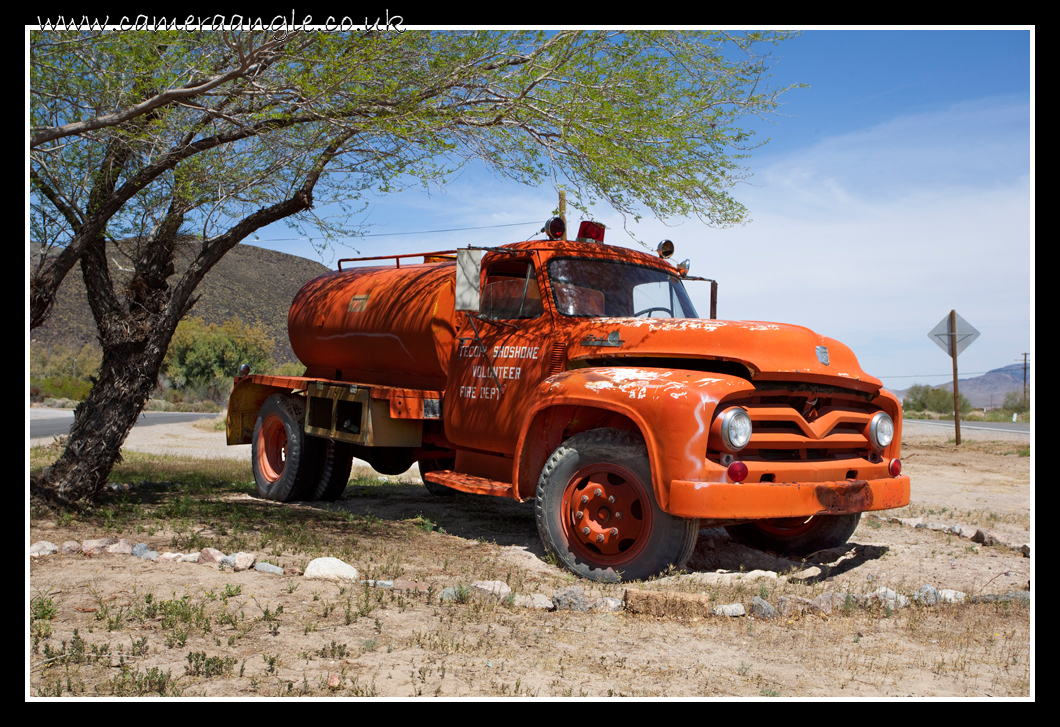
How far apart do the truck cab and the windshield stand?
16mm

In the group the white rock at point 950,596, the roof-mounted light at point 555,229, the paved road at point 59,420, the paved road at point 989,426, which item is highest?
the roof-mounted light at point 555,229

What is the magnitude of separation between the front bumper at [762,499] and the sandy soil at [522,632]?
21.5 inches

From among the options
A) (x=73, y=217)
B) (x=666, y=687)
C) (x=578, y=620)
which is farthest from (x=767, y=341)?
(x=73, y=217)

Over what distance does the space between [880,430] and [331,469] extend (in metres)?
6.14

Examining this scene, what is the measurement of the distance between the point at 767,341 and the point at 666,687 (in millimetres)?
2847

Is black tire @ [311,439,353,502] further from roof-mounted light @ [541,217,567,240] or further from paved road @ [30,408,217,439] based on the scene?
paved road @ [30,408,217,439]

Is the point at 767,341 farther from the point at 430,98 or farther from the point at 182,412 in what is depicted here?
the point at 182,412

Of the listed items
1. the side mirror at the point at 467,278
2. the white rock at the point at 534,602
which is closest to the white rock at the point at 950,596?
the white rock at the point at 534,602

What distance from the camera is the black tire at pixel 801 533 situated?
7.00 metres

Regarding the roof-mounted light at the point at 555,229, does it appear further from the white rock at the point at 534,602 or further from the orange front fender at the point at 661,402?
the white rock at the point at 534,602

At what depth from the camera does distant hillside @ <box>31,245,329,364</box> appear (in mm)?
53938

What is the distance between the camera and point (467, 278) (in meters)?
6.55

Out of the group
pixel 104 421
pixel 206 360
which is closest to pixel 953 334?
pixel 104 421

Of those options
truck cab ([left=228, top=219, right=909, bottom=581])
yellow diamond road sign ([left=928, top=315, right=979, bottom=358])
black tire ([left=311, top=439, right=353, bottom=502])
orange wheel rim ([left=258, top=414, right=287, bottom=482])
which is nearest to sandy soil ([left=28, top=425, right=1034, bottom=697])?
truck cab ([left=228, top=219, right=909, bottom=581])
